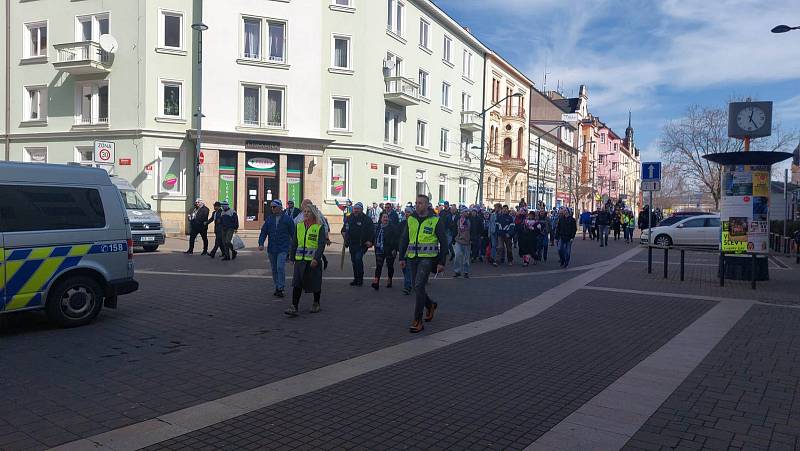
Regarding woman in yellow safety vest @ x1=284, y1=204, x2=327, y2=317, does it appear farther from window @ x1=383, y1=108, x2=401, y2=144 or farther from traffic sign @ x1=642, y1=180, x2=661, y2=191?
window @ x1=383, y1=108, x2=401, y2=144

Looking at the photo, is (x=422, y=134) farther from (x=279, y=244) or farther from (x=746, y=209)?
(x=279, y=244)

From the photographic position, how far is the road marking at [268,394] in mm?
4471

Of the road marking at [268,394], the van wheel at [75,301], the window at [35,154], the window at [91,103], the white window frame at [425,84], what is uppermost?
the white window frame at [425,84]

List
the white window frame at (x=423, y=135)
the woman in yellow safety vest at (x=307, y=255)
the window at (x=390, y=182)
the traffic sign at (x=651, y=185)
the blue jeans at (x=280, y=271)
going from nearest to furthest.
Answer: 1. the woman in yellow safety vest at (x=307, y=255)
2. the blue jeans at (x=280, y=271)
3. the traffic sign at (x=651, y=185)
4. the window at (x=390, y=182)
5. the white window frame at (x=423, y=135)

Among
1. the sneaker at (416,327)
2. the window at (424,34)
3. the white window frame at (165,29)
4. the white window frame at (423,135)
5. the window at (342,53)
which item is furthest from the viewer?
the white window frame at (423,135)

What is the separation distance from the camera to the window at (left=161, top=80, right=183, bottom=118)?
27.8m

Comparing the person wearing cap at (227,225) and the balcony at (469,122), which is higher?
the balcony at (469,122)

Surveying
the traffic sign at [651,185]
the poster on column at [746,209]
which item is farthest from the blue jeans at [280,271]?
the traffic sign at [651,185]

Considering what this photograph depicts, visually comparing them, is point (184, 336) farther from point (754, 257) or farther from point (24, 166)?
point (754, 257)

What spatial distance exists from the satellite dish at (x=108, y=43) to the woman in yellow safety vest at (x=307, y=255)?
2243cm

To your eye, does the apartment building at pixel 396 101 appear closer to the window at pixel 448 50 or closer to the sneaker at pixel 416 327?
the window at pixel 448 50

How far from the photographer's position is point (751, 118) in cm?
1502

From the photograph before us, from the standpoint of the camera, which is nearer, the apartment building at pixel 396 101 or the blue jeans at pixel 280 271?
the blue jeans at pixel 280 271

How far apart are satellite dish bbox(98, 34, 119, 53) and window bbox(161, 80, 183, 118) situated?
2643 mm
